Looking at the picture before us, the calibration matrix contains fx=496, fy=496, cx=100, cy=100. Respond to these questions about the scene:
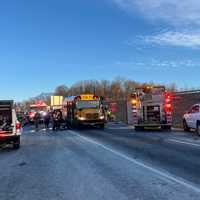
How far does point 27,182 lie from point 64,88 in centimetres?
15400

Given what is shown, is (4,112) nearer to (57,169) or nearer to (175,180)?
(57,169)

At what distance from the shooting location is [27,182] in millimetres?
11195

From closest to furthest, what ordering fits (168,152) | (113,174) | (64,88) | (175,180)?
(175,180)
(113,174)
(168,152)
(64,88)

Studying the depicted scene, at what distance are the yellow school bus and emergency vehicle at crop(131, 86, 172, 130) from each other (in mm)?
6022

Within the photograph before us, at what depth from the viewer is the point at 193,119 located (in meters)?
27.8

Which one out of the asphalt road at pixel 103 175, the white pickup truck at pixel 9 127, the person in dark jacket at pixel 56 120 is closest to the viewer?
the asphalt road at pixel 103 175

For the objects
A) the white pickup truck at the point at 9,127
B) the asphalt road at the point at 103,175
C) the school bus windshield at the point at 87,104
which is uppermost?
the school bus windshield at the point at 87,104

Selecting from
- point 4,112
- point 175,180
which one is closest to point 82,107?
point 4,112

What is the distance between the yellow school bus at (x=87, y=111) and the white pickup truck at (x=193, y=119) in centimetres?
1102

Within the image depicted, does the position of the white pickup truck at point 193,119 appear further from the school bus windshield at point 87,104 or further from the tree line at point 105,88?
the tree line at point 105,88

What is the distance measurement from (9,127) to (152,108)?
556 inches

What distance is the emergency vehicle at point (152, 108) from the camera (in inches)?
1278

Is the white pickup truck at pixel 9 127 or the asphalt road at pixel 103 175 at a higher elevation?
the white pickup truck at pixel 9 127

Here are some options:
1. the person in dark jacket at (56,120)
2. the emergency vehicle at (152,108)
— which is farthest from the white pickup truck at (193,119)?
the person in dark jacket at (56,120)
